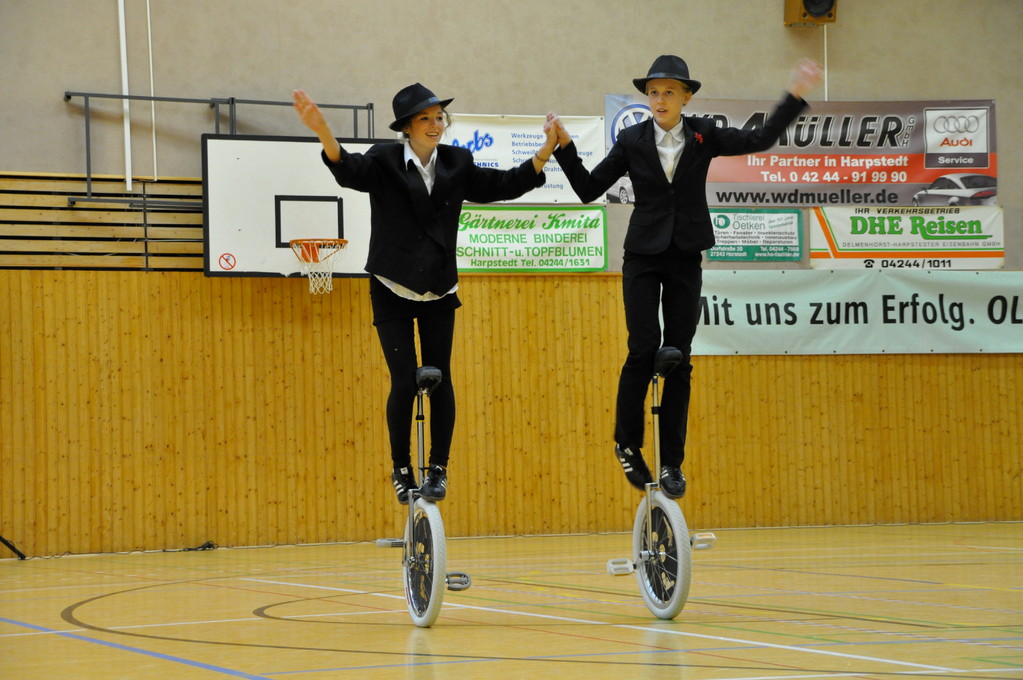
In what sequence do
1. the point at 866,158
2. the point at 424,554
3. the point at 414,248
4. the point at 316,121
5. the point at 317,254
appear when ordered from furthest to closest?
1. the point at 866,158
2. the point at 317,254
3. the point at 414,248
4. the point at 424,554
5. the point at 316,121

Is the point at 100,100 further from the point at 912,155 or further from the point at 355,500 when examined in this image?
the point at 912,155

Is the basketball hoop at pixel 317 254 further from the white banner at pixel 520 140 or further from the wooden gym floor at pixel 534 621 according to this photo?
the wooden gym floor at pixel 534 621

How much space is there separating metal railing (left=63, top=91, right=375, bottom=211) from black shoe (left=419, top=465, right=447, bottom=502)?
17.8 ft

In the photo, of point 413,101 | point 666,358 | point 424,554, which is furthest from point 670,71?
point 424,554

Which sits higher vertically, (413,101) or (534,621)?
(413,101)

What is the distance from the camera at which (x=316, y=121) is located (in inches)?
148

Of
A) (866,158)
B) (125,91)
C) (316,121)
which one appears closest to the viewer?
(316,121)

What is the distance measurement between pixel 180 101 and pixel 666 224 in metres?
5.77

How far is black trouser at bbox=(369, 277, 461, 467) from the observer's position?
4.05 m

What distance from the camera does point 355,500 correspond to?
902 cm

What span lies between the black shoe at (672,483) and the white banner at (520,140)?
5683 mm

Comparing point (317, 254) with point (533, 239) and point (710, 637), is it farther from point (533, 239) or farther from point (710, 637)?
point (710, 637)

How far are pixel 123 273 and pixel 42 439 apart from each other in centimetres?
132

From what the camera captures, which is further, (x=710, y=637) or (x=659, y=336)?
(x=659, y=336)
